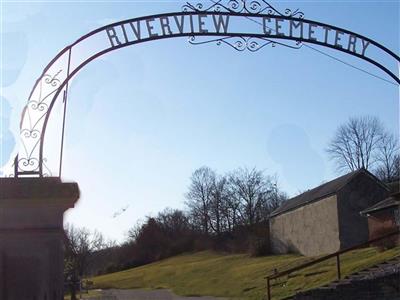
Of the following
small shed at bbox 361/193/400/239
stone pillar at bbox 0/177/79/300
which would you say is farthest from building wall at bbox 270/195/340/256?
stone pillar at bbox 0/177/79/300

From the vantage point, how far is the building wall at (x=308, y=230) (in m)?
50.3

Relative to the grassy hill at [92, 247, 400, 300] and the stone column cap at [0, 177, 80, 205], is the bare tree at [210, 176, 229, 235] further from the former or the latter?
the stone column cap at [0, 177, 80, 205]

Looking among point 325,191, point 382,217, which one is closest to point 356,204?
point 325,191

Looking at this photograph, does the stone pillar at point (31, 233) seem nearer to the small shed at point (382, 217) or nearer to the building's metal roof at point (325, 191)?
the small shed at point (382, 217)

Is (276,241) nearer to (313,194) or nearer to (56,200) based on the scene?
(313,194)

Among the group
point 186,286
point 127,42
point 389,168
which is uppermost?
point 389,168

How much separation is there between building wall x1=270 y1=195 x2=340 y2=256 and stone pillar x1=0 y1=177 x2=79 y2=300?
44421 mm

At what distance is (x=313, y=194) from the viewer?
189 ft

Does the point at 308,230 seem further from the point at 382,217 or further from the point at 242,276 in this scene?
the point at 382,217

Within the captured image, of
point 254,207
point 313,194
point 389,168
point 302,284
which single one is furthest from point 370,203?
point 254,207

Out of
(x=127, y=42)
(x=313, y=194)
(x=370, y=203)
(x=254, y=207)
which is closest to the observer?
(x=127, y=42)

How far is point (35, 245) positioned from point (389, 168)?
7954 cm

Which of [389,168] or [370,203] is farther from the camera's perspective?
[389,168]

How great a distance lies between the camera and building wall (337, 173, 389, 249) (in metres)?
48.8
